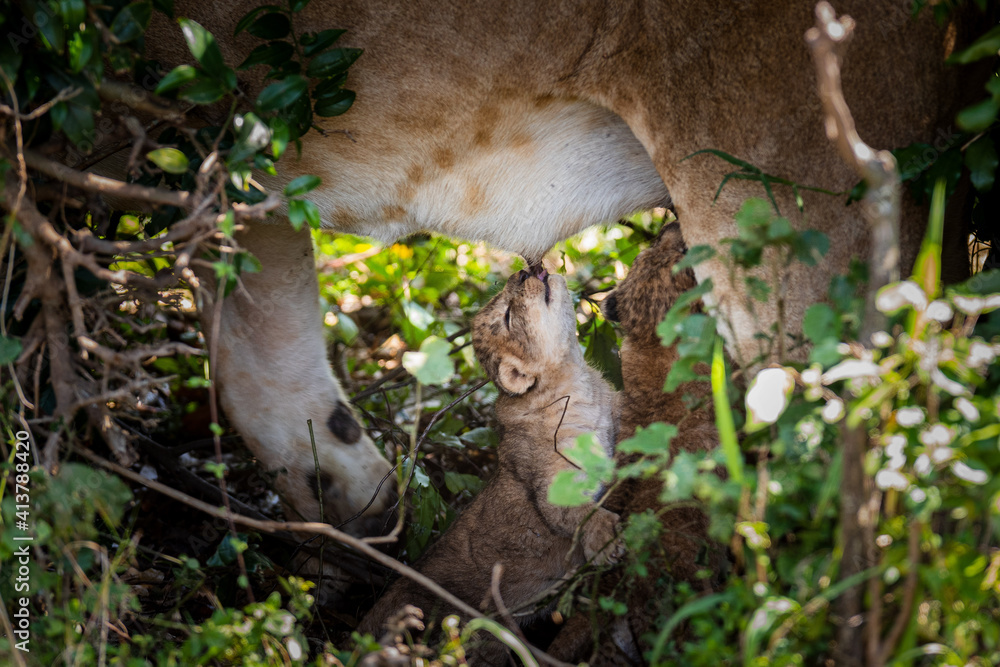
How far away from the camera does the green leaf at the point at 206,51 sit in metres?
2.06

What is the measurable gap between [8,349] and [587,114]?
1.90 metres

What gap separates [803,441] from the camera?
170 cm

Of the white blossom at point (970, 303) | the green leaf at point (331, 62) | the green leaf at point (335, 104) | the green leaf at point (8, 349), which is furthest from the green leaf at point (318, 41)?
the white blossom at point (970, 303)

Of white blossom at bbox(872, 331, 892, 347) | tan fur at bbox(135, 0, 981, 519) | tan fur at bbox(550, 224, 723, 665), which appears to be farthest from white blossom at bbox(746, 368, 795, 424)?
tan fur at bbox(135, 0, 981, 519)

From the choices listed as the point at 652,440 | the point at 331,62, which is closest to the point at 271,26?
the point at 331,62

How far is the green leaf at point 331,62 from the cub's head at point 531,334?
122cm

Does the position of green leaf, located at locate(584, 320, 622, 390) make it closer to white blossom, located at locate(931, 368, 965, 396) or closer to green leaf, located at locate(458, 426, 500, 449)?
green leaf, located at locate(458, 426, 500, 449)

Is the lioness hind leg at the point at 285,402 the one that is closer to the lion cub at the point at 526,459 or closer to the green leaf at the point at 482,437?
the green leaf at the point at 482,437

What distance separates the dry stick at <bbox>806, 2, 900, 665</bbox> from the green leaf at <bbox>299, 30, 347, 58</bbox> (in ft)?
4.83

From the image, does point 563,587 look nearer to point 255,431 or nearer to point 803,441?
point 803,441

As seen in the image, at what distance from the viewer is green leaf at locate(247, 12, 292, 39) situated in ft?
7.97

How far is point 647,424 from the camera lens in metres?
3.04

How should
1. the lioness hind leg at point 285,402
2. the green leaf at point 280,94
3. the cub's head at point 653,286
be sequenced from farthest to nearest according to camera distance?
the lioness hind leg at point 285,402 < the cub's head at point 653,286 < the green leaf at point 280,94

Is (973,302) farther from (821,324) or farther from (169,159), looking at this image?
(169,159)
